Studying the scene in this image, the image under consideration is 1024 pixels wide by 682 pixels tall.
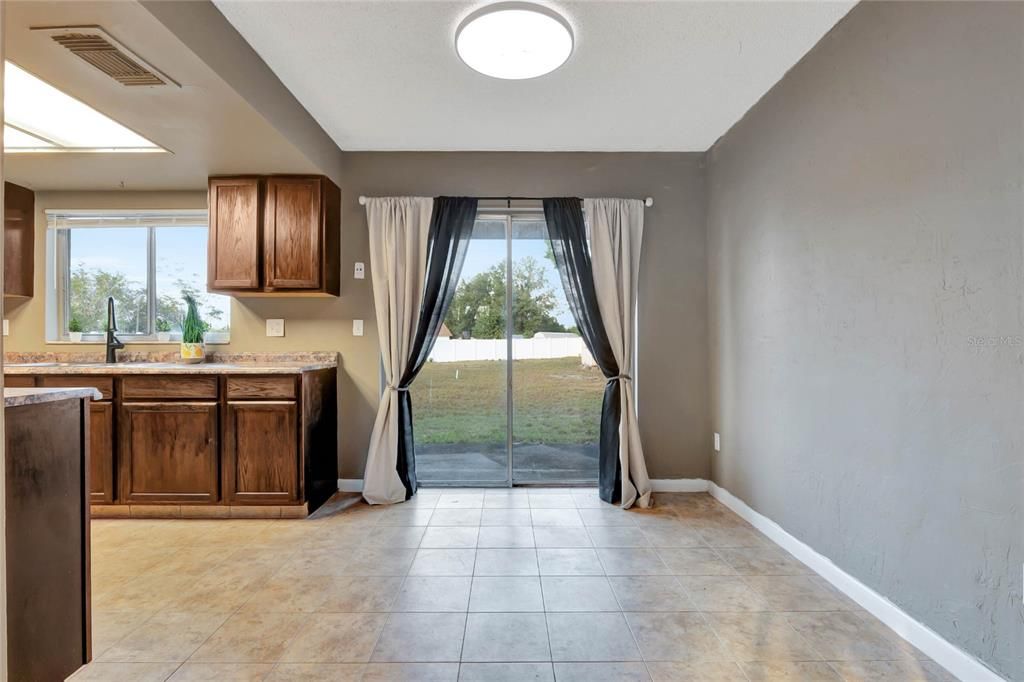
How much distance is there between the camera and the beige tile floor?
1691mm

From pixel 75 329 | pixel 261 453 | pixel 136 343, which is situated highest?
pixel 75 329

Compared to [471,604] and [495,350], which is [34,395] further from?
[495,350]

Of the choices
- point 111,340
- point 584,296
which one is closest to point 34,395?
point 111,340

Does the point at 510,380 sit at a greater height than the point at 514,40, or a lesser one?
lesser

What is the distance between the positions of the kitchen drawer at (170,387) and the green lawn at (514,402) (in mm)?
1357

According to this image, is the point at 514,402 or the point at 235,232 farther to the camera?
the point at 514,402

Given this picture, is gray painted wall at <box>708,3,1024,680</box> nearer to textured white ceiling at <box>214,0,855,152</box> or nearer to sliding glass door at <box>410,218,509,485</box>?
textured white ceiling at <box>214,0,855,152</box>

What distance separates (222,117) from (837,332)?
3.13 metres

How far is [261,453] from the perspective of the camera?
3047mm

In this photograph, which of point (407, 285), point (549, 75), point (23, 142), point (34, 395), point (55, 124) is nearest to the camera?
point (34, 395)

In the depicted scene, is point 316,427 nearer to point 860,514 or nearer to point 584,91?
point 584,91

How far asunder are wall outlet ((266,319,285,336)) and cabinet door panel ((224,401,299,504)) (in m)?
0.74

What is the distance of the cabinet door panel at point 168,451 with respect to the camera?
3.01 meters

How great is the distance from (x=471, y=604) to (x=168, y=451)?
87.3 inches
